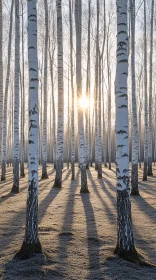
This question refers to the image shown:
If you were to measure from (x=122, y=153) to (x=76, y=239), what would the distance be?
1828 mm

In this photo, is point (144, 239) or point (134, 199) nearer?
point (144, 239)

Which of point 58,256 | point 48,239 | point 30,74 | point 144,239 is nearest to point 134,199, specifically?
point 144,239

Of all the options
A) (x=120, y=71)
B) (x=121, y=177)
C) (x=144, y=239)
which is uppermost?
(x=120, y=71)

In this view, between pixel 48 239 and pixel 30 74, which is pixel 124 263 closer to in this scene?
pixel 48 239

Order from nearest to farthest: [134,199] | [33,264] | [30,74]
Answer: [33,264]
[30,74]
[134,199]

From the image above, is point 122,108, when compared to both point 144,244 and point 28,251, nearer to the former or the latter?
point 144,244

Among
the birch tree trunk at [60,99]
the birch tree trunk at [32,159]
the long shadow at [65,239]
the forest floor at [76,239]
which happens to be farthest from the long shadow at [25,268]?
the birch tree trunk at [60,99]

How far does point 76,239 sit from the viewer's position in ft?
16.5

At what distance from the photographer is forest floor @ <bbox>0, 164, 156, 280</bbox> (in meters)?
3.75

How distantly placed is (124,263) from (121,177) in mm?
1208

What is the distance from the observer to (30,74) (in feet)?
15.0

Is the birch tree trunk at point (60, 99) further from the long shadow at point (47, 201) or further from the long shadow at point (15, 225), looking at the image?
the long shadow at point (15, 225)

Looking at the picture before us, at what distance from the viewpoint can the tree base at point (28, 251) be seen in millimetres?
4168

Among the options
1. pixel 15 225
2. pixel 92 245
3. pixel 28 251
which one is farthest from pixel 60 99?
pixel 28 251
